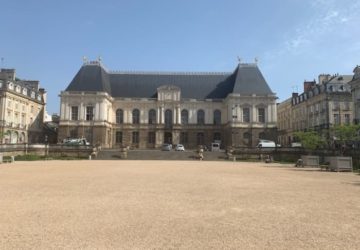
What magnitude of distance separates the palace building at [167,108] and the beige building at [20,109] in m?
7.45

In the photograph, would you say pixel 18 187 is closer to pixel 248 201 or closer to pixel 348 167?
pixel 248 201

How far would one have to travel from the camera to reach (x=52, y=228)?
6523 mm

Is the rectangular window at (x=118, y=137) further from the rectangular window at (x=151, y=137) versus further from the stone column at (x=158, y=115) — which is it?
the stone column at (x=158, y=115)

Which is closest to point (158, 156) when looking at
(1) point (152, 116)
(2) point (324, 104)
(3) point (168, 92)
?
(1) point (152, 116)

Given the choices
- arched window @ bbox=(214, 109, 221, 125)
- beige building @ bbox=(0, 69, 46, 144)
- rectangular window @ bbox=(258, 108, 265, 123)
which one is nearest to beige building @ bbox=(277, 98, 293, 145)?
A: rectangular window @ bbox=(258, 108, 265, 123)

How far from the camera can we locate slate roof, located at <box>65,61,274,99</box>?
5559cm

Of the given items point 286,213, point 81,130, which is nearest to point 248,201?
point 286,213

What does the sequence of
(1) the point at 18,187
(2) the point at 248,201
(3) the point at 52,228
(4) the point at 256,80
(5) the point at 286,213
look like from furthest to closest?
(4) the point at 256,80 → (1) the point at 18,187 → (2) the point at 248,201 → (5) the point at 286,213 → (3) the point at 52,228

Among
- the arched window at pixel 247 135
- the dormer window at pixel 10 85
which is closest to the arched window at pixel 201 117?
the arched window at pixel 247 135

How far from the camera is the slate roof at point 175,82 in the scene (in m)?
55.6

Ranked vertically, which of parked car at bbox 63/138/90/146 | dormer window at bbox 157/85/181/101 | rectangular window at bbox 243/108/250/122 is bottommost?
parked car at bbox 63/138/90/146

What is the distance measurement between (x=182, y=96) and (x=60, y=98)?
20641 mm

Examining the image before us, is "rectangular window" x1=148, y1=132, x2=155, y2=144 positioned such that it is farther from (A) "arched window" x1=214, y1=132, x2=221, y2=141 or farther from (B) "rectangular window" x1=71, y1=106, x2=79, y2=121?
(B) "rectangular window" x1=71, y1=106, x2=79, y2=121

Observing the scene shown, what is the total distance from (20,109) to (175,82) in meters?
26.9
